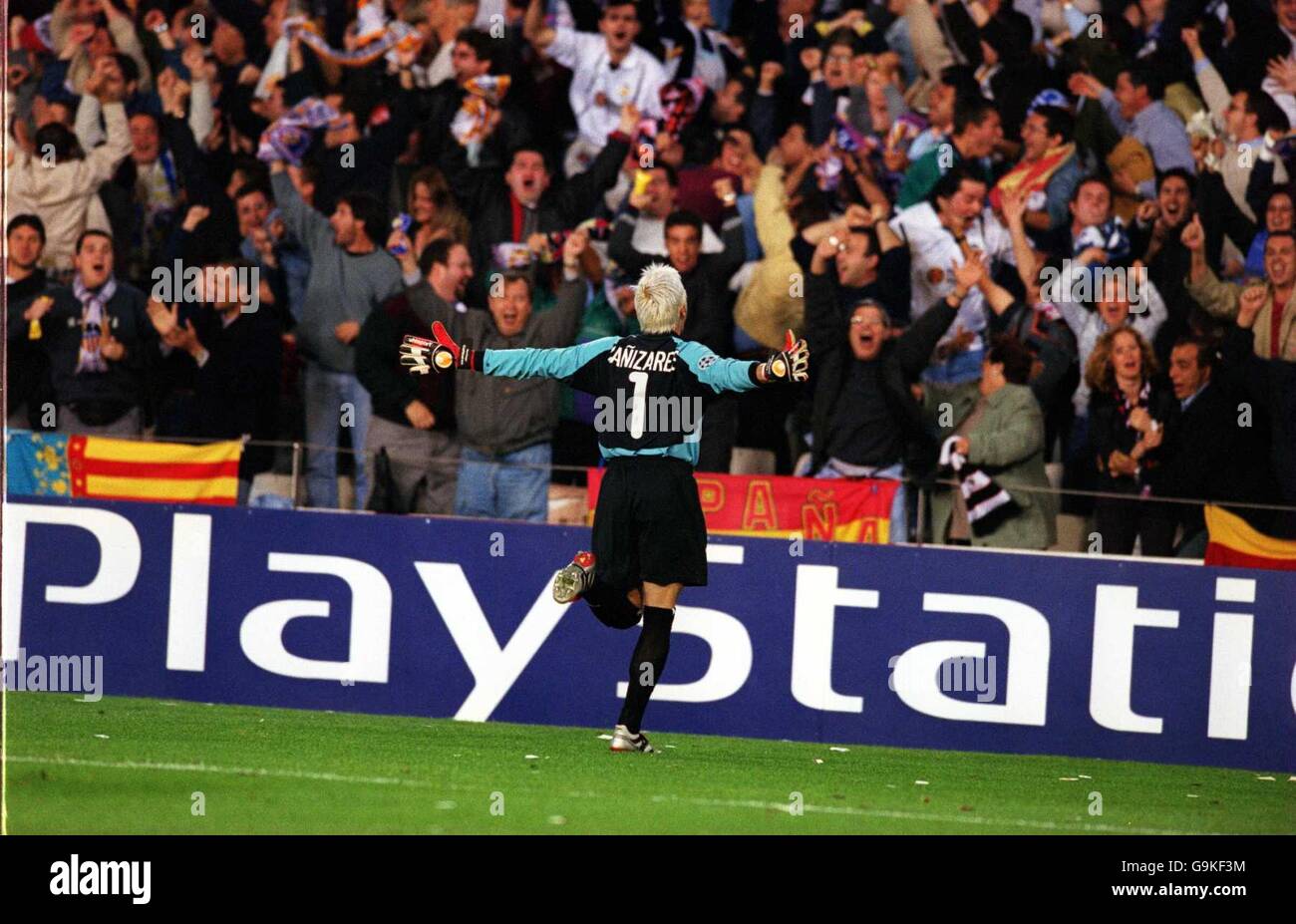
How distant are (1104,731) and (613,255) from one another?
4.84 m

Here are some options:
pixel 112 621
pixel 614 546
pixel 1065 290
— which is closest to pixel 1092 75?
pixel 1065 290

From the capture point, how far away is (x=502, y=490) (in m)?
12.7

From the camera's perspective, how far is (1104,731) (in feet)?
37.8

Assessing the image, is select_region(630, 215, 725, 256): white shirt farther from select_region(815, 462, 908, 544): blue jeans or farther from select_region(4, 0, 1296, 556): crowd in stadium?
select_region(815, 462, 908, 544): blue jeans

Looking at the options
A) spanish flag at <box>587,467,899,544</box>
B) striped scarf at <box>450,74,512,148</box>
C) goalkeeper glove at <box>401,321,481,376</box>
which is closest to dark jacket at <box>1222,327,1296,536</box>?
spanish flag at <box>587,467,899,544</box>

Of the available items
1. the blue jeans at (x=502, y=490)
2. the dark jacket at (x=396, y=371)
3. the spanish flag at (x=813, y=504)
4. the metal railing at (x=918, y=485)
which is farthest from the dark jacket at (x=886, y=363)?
the dark jacket at (x=396, y=371)

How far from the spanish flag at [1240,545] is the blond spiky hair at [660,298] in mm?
3862

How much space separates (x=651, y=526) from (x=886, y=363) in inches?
146

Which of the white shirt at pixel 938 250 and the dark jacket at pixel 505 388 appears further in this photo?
the white shirt at pixel 938 250

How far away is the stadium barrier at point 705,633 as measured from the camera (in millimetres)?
11469

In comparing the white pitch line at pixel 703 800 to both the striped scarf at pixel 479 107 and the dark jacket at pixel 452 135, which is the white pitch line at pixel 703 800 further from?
the striped scarf at pixel 479 107

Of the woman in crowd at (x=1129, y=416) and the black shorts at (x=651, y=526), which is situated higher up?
the woman in crowd at (x=1129, y=416)

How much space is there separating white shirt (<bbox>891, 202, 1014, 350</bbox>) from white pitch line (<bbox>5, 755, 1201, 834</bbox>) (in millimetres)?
5340

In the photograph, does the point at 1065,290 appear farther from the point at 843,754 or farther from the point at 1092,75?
the point at 843,754
